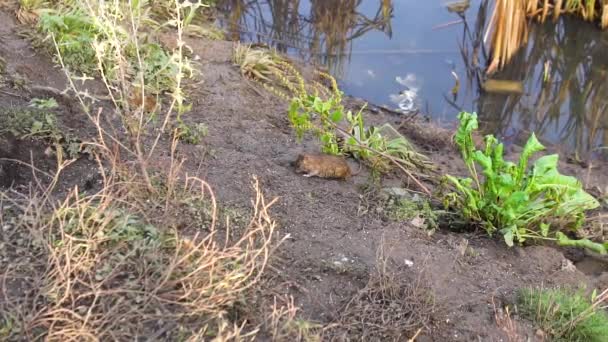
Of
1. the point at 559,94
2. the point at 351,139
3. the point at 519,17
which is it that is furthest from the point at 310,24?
the point at 351,139

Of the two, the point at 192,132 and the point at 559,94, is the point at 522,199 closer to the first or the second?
the point at 192,132

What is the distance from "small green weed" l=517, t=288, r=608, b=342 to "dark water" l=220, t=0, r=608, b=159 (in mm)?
2329

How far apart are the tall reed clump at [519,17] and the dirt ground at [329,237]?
229 cm

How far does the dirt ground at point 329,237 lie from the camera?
8.52ft

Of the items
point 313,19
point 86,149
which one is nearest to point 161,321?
point 86,149

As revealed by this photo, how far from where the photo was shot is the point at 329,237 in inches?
115

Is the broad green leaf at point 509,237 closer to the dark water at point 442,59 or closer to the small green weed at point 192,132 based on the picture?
the small green weed at point 192,132

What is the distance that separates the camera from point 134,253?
227 centimetres

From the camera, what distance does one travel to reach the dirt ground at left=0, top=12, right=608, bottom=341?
2.60 metres

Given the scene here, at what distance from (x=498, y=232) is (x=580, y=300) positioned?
61cm

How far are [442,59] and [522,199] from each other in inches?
116

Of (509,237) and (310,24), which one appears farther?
(310,24)

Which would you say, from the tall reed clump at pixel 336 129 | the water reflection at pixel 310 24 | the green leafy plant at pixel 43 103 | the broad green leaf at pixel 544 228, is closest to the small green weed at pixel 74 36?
the green leafy plant at pixel 43 103

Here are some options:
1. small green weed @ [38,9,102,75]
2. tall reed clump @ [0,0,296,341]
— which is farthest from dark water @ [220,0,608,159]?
tall reed clump @ [0,0,296,341]
